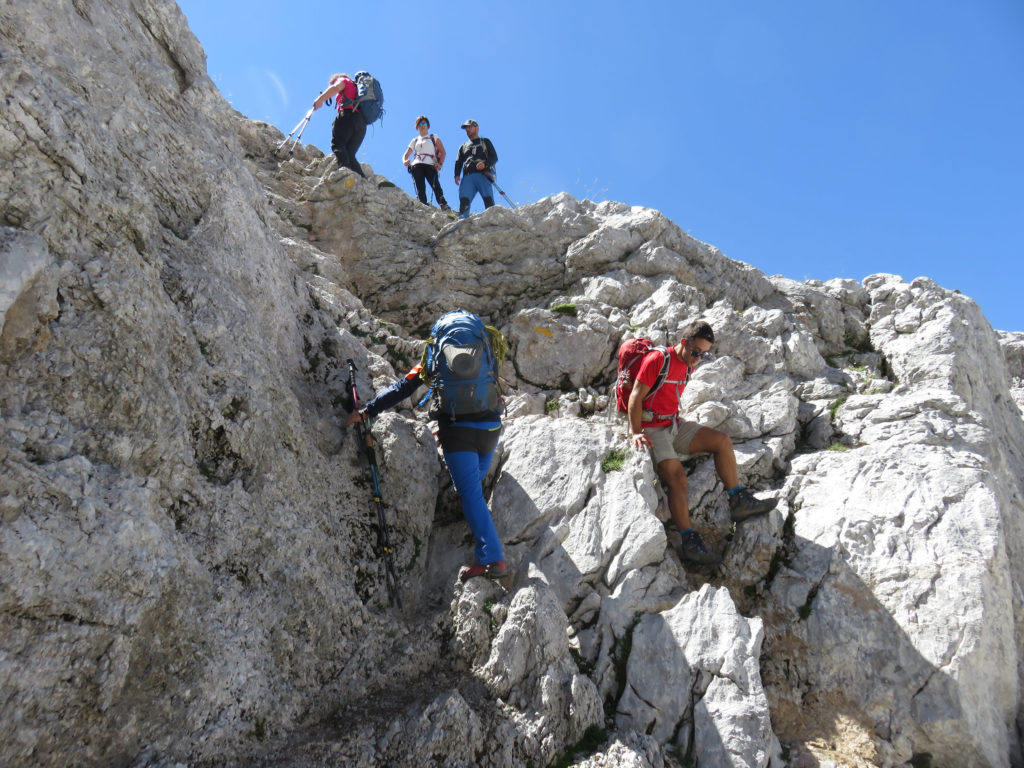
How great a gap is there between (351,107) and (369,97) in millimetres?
576

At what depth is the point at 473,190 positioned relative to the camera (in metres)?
18.1

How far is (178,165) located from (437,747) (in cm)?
815

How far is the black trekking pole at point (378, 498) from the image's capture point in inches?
305

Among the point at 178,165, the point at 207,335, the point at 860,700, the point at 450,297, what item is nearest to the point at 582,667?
the point at 860,700

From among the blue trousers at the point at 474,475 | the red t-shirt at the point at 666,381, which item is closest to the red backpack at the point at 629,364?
the red t-shirt at the point at 666,381

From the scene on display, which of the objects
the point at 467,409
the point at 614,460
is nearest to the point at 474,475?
the point at 467,409

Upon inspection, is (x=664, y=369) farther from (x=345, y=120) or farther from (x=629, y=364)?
(x=345, y=120)

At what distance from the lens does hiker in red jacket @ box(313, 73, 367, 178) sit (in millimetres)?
17078

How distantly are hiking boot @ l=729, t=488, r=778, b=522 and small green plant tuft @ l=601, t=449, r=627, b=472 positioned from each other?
1.72m

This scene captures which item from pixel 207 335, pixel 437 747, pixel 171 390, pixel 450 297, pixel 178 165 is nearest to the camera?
pixel 437 747

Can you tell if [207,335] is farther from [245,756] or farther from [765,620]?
[765,620]

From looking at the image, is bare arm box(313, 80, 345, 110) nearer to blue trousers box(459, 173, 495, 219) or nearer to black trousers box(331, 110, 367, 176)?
black trousers box(331, 110, 367, 176)

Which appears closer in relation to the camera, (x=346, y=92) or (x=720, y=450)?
(x=720, y=450)

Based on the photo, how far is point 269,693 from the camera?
19.3ft
